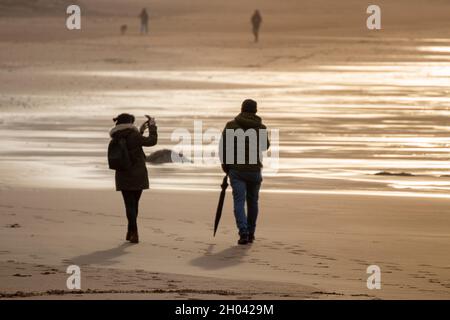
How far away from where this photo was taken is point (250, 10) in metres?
75.9

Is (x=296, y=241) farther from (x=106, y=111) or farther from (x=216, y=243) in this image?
(x=106, y=111)

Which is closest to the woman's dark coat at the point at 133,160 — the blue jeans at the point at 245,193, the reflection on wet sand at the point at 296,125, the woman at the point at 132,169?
the woman at the point at 132,169

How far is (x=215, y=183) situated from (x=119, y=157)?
487cm

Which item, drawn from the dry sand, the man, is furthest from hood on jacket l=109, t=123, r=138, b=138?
the dry sand

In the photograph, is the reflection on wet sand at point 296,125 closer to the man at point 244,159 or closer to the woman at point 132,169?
the man at point 244,159

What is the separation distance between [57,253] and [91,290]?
7.49 feet

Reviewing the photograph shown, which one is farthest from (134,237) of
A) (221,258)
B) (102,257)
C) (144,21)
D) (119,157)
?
(144,21)

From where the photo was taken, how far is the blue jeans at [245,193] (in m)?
14.0

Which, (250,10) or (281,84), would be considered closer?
(281,84)

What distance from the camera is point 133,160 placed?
1397cm

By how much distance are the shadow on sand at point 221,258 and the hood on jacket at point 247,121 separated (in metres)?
1.13

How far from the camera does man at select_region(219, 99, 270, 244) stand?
13.9 metres

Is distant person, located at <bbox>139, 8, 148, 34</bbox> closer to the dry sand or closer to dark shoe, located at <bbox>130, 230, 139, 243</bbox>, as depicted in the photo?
the dry sand
